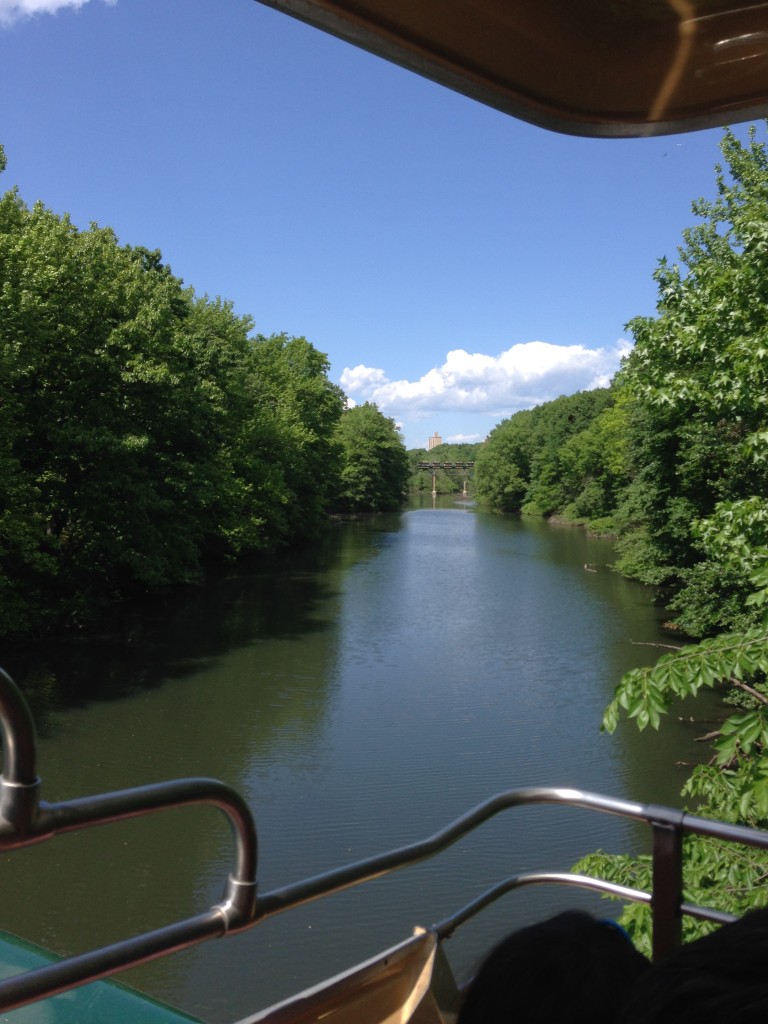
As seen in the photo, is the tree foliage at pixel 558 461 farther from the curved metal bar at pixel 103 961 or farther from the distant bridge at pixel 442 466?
the curved metal bar at pixel 103 961

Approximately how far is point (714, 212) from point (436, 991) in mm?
15453

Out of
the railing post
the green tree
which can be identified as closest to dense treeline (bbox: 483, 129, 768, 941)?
the railing post

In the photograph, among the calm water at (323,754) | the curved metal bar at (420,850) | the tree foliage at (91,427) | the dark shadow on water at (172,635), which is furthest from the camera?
the tree foliage at (91,427)

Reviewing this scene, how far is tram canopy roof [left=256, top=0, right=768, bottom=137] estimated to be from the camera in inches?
42.5

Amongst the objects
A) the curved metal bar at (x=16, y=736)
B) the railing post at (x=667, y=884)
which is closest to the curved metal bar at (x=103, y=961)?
the curved metal bar at (x=16, y=736)

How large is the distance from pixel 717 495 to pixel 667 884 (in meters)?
15.6

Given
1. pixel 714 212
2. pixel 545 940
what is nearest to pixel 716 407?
pixel 545 940

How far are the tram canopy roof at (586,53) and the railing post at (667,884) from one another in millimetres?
1028

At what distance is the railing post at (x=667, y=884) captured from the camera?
57.7 inches

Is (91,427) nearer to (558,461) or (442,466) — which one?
(558,461)

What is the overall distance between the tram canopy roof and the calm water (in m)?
6.37

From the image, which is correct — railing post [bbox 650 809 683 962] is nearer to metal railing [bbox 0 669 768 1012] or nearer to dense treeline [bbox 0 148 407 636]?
metal railing [bbox 0 669 768 1012]

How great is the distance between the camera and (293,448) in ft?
105

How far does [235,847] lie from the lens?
3.84ft
